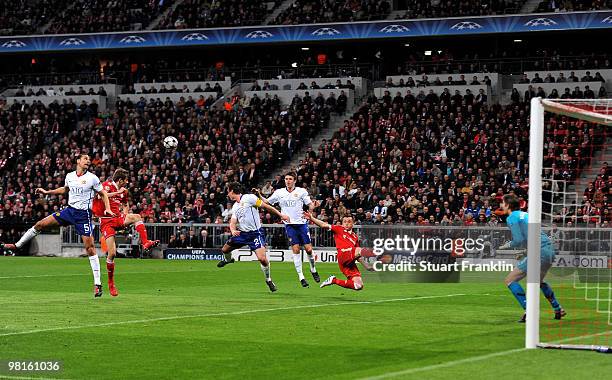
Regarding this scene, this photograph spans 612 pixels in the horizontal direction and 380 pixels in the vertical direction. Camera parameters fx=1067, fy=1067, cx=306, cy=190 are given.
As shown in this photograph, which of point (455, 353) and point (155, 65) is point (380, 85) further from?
point (455, 353)

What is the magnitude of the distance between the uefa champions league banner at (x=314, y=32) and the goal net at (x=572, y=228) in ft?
50.8

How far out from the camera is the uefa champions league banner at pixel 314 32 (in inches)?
1800

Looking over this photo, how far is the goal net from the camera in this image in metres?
12.9

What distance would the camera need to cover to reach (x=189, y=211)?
4194 cm

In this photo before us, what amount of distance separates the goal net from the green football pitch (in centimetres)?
48

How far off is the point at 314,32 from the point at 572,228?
29317mm

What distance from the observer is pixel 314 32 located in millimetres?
51000

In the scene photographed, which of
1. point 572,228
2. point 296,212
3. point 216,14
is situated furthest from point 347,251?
point 216,14

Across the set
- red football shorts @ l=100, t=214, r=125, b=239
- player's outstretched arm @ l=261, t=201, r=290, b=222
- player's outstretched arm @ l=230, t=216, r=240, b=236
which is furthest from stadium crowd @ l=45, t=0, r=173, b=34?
player's outstretched arm @ l=230, t=216, r=240, b=236

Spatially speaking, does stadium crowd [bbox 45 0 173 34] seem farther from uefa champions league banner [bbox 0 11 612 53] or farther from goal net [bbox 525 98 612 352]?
goal net [bbox 525 98 612 352]

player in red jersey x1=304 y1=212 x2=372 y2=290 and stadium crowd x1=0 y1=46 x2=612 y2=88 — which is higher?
stadium crowd x1=0 y1=46 x2=612 y2=88

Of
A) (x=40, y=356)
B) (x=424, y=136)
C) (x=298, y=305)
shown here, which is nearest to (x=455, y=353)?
(x=40, y=356)

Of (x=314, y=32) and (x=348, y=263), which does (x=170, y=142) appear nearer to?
(x=314, y=32)

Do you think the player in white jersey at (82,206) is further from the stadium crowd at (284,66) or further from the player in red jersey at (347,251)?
the stadium crowd at (284,66)
